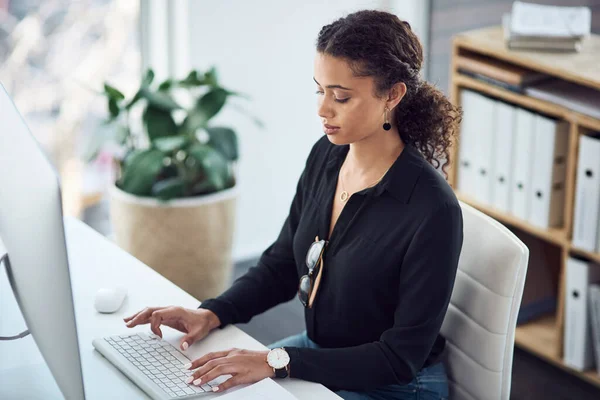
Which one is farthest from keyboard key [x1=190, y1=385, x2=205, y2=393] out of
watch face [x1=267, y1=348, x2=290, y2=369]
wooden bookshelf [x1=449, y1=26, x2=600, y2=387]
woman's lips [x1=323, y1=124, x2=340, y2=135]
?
wooden bookshelf [x1=449, y1=26, x2=600, y2=387]

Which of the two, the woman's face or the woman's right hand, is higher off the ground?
the woman's face

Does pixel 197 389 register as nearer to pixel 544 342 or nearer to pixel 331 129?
pixel 331 129

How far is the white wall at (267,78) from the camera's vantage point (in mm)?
3031

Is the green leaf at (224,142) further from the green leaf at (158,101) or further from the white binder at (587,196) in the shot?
the white binder at (587,196)

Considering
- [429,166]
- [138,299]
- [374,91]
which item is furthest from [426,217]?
[138,299]

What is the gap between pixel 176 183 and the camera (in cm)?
274

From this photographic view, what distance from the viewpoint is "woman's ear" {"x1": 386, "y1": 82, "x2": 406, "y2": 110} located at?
1.54m

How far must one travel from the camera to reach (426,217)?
1475mm

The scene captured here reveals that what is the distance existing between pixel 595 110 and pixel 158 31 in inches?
62.4

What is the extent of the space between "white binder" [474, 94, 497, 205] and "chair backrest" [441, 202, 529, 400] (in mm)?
1028

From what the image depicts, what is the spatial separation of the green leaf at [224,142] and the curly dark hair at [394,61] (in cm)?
123

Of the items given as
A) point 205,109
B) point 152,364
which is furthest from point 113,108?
point 152,364

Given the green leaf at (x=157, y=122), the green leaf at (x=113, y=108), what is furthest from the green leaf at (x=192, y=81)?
the green leaf at (x=113, y=108)

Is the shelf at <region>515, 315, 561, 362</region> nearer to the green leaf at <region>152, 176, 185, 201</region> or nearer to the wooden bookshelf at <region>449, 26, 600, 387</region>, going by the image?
the wooden bookshelf at <region>449, 26, 600, 387</region>
